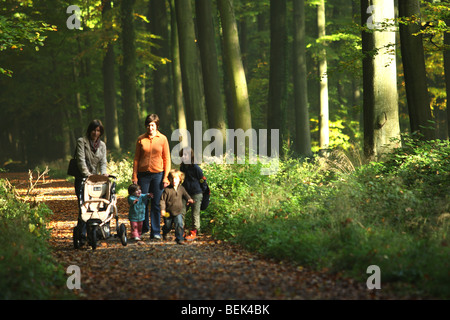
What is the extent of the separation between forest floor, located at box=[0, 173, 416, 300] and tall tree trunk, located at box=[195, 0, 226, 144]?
335 inches

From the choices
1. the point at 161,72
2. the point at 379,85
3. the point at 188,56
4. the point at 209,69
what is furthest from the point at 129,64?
the point at 379,85

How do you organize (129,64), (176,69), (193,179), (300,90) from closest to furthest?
(193,179) < (129,64) < (176,69) < (300,90)

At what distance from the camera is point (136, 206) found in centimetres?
1022

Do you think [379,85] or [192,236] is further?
[379,85]

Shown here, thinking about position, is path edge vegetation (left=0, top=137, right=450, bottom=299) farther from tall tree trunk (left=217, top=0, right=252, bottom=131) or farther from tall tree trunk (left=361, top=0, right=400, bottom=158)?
tall tree trunk (left=217, top=0, right=252, bottom=131)

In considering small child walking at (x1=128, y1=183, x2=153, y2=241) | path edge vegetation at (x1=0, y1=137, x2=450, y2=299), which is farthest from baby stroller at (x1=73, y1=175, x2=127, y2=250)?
path edge vegetation at (x1=0, y1=137, x2=450, y2=299)

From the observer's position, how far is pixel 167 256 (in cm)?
878

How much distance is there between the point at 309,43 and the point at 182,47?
11712 millimetres

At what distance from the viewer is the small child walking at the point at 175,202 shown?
33.3 ft

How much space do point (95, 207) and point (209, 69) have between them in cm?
1027

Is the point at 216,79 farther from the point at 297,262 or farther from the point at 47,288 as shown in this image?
the point at 47,288

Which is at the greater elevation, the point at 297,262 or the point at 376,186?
→ the point at 376,186

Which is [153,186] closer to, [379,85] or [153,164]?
[153,164]
